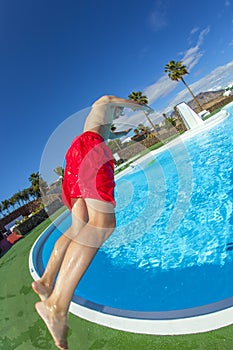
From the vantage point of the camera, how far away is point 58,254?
→ 245 cm

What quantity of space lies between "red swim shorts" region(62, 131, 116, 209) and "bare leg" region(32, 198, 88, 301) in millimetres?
146

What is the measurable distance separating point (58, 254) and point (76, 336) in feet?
6.37

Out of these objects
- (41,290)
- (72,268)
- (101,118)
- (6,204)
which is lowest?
(41,290)

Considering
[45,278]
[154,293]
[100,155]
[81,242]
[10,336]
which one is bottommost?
[154,293]

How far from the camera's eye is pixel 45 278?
2.47 m

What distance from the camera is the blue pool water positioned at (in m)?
4.55

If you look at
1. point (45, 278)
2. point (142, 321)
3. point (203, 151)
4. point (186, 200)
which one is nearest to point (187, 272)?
point (142, 321)

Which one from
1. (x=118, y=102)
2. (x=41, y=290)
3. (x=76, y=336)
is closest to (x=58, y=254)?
(x=41, y=290)

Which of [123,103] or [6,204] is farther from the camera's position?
[6,204]

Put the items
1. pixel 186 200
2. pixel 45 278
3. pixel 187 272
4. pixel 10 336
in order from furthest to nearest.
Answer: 1. pixel 186 200
2. pixel 187 272
3. pixel 10 336
4. pixel 45 278

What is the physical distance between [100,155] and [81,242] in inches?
35.0

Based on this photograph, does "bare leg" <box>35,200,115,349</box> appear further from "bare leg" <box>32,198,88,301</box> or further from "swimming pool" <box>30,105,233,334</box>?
"swimming pool" <box>30,105,233,334</box>

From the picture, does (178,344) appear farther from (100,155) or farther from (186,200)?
(186,200)

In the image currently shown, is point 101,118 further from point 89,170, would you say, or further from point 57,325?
point 57,325
